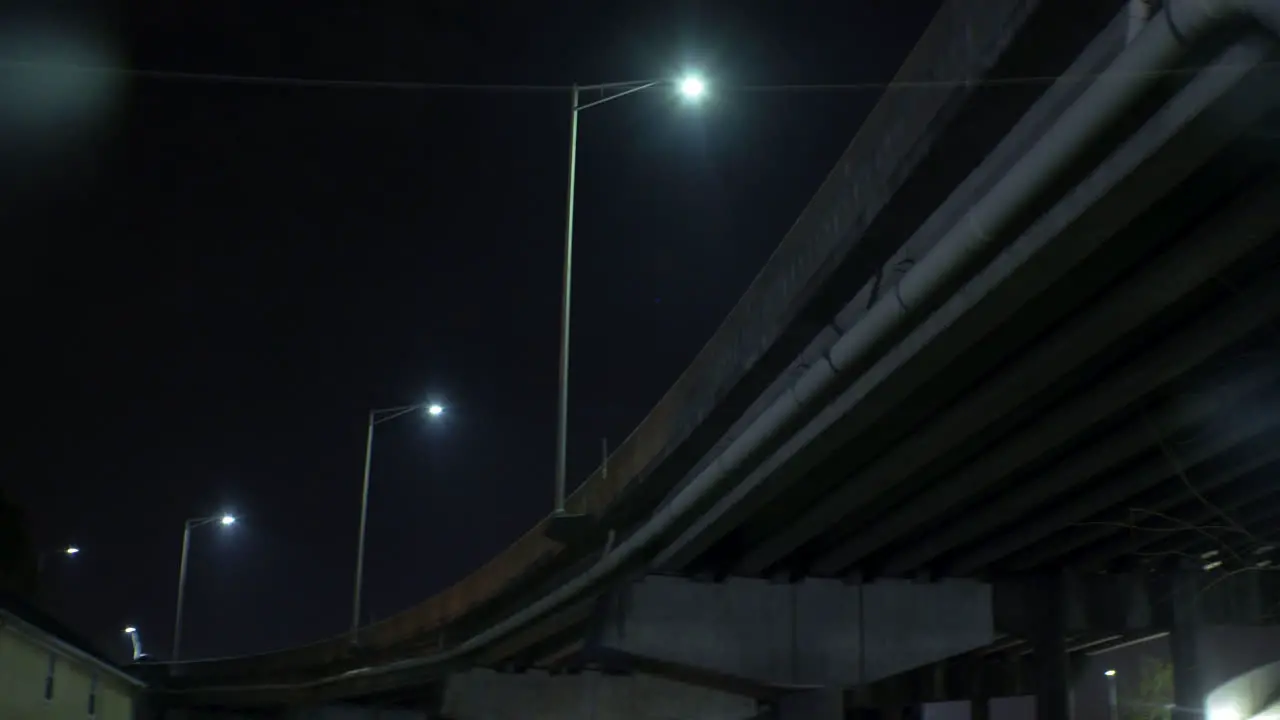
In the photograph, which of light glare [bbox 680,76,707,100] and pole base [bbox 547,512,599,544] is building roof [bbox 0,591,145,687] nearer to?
pole base [bbox 547,512,599,544]

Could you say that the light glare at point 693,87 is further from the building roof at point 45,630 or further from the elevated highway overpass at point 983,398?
the building roof at point 45,630

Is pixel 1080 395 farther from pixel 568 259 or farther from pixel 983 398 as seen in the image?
pixel 568 259

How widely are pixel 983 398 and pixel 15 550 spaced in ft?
163

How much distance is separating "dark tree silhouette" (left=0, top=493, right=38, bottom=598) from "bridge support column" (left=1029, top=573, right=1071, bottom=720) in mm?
40007

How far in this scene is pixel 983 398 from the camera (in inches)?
563

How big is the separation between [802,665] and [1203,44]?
645 inches

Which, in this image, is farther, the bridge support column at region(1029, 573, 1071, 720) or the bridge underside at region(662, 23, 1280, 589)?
the bridge support column at region(1029, 573, 1071, 720)

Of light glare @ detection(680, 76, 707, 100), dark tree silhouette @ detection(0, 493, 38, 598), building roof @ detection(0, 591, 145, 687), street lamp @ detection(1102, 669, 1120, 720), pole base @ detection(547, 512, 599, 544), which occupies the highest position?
light glare @ detection(680, 76, 707, 100)

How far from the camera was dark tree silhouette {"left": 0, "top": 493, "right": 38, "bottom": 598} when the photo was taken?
53.4 m

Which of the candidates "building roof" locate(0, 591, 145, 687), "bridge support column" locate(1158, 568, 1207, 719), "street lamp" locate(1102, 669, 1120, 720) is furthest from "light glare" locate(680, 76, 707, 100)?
"street lamp" locate(1102, 669, 1120, 720)

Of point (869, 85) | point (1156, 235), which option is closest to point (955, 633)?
point (869, 85)

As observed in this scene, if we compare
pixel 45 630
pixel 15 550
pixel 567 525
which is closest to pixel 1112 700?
pixel 45 630

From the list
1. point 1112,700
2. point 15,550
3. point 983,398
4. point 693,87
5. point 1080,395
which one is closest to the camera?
point 983,398

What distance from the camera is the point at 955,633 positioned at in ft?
76.6
